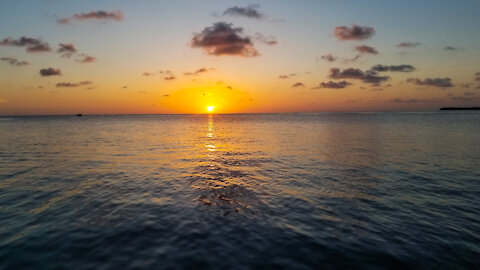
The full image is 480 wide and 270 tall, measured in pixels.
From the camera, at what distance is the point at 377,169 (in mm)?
28047

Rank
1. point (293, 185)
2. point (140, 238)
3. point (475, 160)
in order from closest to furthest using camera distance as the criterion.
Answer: point (140, 238), point (293, 185), point (475, 160)

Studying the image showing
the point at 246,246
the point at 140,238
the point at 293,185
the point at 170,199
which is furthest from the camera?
the point at 293,185

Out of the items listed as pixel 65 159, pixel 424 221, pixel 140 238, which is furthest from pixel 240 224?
pixel 65 159

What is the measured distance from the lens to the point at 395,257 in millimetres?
10828

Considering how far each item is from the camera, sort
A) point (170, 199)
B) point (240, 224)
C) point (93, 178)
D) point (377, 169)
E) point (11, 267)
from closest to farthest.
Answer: point (11, 267) < point (240, 224) < point (170, 199) < point (93, 178) < point (377, 169)

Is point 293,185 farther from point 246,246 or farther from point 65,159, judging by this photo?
point 65,159

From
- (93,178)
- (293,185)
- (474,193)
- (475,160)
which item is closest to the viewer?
(474,193)

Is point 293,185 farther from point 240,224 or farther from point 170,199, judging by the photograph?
point 170,199

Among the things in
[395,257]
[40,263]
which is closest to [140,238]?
[40,263]

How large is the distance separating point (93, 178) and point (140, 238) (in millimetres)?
15163

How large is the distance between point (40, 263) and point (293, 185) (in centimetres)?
1742

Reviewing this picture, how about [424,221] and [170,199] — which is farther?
[170,199]

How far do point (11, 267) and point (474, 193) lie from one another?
1167 inches

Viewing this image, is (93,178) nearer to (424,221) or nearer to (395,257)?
(395,257)
